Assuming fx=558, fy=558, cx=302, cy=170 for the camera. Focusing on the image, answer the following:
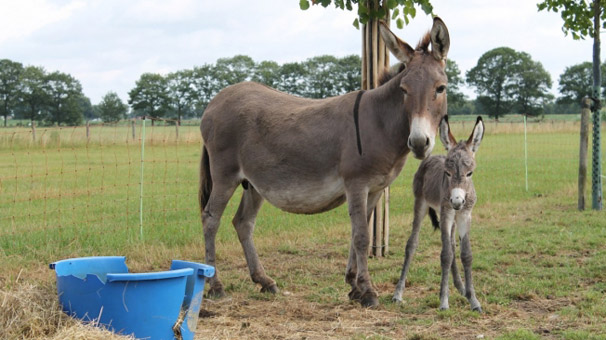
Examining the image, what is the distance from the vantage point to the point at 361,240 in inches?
214

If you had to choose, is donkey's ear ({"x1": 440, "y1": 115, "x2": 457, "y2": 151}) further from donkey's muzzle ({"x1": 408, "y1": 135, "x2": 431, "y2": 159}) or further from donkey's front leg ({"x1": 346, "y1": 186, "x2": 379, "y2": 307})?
donkey's front leg ({"x1": 346, "y1": 186, "x2": 379, "y2": 307})

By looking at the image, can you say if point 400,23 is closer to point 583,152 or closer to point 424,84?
point 424,84

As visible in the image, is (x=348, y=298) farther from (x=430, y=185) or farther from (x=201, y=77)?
(x=201, y=77)

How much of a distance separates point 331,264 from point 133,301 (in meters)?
3.70

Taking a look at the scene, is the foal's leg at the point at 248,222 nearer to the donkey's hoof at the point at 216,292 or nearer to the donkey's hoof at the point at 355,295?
the donkey's hoof at the point at 216,292

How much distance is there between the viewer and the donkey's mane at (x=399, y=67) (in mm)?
5289

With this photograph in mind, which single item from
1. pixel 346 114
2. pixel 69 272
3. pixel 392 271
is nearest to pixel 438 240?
pixel 392 271

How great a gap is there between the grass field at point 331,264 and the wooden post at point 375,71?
284 mm

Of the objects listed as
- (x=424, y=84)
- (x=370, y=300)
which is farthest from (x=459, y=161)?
(x=370, y=300)

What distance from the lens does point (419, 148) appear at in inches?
185

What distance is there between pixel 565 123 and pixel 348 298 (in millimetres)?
37271

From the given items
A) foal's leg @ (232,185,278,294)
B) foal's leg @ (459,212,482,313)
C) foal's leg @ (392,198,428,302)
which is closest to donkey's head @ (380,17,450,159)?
foal's leg @ (459,212,482,313)

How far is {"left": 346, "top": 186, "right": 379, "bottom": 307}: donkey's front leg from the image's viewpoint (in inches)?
211

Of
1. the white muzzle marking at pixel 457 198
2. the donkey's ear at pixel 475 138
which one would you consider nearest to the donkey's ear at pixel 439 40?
the donkey's ear at pixel 475 138
